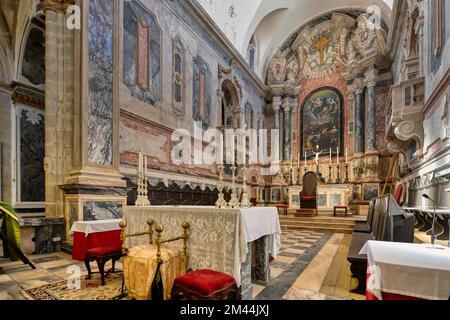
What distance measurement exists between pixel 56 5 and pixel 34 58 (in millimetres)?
3567

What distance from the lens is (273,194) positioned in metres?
15.5

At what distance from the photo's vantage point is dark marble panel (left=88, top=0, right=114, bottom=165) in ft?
18.0

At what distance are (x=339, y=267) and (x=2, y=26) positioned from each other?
36.3 ft

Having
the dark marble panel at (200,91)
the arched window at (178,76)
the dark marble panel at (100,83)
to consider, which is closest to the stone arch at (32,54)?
the dark marble panel at (100,83)

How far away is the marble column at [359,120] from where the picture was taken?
44.3ft

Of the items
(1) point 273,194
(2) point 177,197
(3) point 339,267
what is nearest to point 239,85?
(1) point 273,194

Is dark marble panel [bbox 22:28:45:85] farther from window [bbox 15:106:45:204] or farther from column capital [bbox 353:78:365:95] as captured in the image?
column capital [bbox 353:78:365:95]

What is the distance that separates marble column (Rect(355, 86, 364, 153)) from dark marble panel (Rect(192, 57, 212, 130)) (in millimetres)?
8177

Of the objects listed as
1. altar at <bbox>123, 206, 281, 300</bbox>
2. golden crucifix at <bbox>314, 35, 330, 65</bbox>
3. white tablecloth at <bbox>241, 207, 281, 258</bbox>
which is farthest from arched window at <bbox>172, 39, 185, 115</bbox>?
golden crucifix at <bbox>314, 35, 330, 65</bbox>

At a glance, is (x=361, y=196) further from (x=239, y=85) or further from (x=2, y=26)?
(x=2, y=26)

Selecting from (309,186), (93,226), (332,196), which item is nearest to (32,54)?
(93,226)

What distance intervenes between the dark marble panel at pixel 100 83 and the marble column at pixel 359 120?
1230cm

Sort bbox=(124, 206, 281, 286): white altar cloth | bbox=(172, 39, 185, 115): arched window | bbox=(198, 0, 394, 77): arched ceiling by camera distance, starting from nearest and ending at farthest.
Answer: bbox=(124, 206, 281, 286): white altar cloth
bbox=(172, 39, 185, 115): arched window
bbox=(198, 0, 394, 77): arched ceiling

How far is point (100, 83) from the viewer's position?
18.6ft
